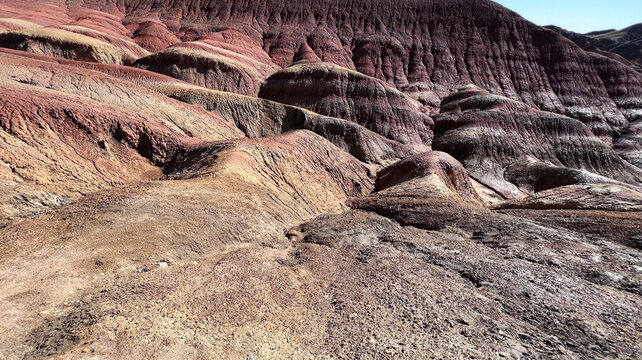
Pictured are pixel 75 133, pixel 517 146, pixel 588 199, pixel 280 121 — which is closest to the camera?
pixel 75 133

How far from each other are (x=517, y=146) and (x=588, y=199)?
101 feet

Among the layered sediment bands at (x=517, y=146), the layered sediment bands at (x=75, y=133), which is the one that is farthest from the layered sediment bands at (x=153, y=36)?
the layered sediment bands at (x=517, y=146)

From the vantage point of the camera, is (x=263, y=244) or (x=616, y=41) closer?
(x=263, y=244)

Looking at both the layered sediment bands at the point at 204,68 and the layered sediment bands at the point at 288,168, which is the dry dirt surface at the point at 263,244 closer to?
the layered sediment bands at the point at 288,168

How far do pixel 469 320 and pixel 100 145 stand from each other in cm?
1507

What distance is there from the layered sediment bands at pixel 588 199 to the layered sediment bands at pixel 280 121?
1620 cm

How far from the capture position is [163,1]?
72.0 m

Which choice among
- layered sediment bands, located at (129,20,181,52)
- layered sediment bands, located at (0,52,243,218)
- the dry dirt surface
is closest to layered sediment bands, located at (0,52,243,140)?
layered sediment bands, located at (0,52,243,218)

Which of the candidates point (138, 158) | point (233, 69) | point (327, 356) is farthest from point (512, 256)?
point (233, 69)

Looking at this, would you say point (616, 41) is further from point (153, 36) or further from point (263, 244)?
point (263, 244)

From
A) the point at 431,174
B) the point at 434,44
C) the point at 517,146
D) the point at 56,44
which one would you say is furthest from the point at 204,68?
the point at 434,44

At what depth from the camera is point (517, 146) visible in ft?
132

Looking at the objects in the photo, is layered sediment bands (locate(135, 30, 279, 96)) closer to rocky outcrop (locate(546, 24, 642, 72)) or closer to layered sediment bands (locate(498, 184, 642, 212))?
layered sediment bands (locate(498, 184, 642, 212))

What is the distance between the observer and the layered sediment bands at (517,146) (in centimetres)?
3659
